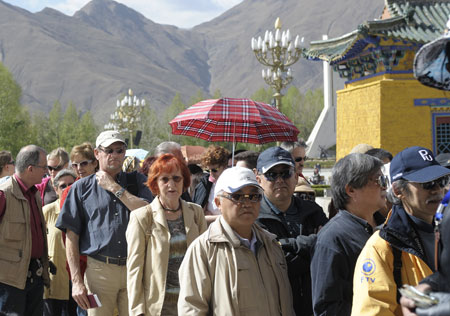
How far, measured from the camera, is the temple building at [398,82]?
55.0ft

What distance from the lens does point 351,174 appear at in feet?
10.6

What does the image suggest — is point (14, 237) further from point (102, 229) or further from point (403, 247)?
point (403, 247)

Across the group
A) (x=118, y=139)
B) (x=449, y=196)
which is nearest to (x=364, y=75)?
(x=118, y=139)

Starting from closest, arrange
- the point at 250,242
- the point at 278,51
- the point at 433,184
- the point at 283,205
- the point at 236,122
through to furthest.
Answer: the point at 433,184
the point at 250,242
the point at 283,205
the point at 236,122
the point at 278,51

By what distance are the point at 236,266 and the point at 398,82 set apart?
52.2 ft

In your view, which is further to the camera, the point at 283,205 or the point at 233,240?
the point at 283,205

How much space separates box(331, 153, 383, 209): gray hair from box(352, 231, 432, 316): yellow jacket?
2.08ft

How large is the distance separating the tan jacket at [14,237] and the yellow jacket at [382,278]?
3.64m

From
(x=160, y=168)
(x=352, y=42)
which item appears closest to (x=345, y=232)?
(x=160, y=168)

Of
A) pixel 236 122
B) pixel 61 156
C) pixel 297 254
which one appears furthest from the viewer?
pixel 61 156

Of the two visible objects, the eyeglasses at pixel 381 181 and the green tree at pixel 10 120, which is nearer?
the eyeglasses at pixel 381 181

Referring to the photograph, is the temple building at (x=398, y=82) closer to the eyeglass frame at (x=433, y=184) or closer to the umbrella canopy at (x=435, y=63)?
the eyeglass frame at (x=433, y=184)

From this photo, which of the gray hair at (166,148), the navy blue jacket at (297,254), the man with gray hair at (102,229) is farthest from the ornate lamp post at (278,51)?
the navy blue jacket at (297,254)

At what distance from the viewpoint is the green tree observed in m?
46.2
